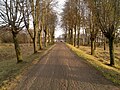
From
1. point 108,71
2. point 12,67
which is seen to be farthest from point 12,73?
point 108,71

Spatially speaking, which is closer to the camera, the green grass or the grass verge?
the grass verge

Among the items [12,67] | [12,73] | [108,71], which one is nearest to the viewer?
[12,73]

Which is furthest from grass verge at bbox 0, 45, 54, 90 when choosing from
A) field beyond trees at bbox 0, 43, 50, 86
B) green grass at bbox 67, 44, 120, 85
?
green grass at bbox 67, 44, 120, 85

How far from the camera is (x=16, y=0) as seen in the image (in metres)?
18.2

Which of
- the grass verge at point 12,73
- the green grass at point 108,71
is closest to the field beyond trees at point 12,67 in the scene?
the grass verge at point 12,73

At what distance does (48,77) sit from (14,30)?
9.67 meters

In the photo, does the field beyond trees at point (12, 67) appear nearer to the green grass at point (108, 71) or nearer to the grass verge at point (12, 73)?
the grass verge at point (12, 73)

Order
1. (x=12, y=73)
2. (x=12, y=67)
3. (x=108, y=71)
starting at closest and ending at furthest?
1. (x=12, y=73)
2. (x=108, y=71)
3. (x=12, y=67)

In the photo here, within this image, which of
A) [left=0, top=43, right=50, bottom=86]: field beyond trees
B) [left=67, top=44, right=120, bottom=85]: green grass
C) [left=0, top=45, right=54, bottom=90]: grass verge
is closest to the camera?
[left=0, top=45, right=54, bottom=90]: grass verge

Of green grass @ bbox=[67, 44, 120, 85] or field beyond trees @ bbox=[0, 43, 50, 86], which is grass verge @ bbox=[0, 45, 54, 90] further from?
green grass @ bbox=[67, 44, 120, 85]

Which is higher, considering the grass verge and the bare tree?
the bare tree

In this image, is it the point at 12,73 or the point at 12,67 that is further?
the point at 12,67

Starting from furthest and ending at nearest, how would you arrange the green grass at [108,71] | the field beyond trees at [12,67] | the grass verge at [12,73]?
the field beyond trees at [12,67] < the green grass at [108,71] < the grass verge at [12,73]

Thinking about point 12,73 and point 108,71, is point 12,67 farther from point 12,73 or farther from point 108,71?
point 108,71
